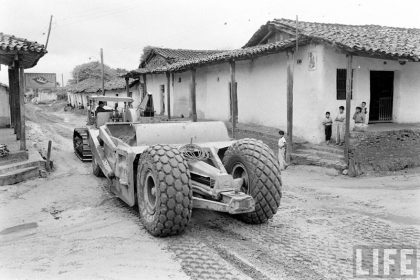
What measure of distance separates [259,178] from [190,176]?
95 cm

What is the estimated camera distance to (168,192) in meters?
5.09

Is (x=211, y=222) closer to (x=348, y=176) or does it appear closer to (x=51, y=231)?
(x=51, y=231)

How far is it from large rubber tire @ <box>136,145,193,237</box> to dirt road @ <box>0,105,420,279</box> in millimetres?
210

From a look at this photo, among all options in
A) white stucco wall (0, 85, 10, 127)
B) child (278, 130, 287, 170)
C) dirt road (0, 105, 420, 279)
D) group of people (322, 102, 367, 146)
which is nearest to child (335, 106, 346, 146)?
group of people (322, 102, 367, 146)

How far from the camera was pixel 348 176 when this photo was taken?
10.7 meters

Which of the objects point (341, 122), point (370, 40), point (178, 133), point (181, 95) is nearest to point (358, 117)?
point (341, 122)

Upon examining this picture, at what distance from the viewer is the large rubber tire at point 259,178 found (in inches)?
221

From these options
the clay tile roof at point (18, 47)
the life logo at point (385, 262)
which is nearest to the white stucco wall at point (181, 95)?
the clay tile roof at point (18, 47)

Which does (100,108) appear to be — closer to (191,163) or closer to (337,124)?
(337,124)

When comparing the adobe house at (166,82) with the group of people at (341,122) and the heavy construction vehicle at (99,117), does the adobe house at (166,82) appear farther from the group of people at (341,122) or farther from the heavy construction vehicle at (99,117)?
the group of people at (341,122)

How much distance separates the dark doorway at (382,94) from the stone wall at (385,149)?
5.94ft

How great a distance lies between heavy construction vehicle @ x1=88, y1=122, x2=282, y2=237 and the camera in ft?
16.9

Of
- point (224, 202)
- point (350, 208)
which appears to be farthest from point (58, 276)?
point (350, 208)

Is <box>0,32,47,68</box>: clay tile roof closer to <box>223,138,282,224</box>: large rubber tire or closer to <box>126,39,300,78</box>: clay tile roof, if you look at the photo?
<box>126,39,300,78</box>: clay tile roof
